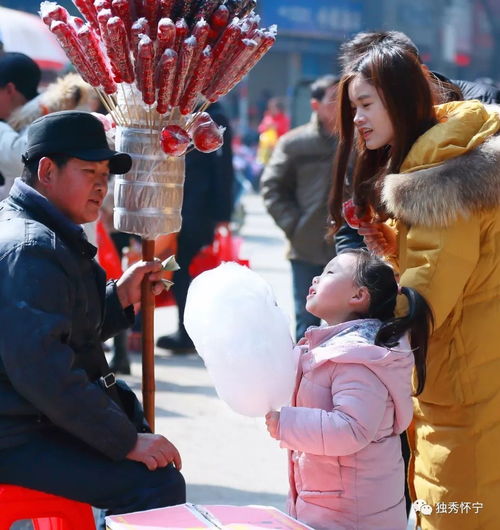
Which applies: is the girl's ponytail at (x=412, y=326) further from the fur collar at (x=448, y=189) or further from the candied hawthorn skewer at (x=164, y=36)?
the candied hawthorn skewer at (x=164, y=36)

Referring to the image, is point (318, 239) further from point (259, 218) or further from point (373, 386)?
point (259, 218)

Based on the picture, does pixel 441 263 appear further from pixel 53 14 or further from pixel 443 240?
pixel 53 14

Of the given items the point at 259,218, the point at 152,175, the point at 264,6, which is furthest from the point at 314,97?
the point at 264,6

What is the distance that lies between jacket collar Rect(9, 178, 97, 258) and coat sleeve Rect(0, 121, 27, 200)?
1.99 metres

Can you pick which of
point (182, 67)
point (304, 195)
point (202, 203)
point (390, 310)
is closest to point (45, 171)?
point (182, 67)

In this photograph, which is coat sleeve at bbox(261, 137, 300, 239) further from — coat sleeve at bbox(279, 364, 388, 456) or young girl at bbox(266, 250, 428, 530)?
coat sleeve at bbox(279, 364, 388, 456)

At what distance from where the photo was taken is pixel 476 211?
3.25 meters

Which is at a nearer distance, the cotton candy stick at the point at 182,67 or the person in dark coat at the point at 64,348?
the person in dark coat at the point at 64,348

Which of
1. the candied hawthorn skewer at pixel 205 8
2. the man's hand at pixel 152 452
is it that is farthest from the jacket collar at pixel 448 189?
the man's hand at pixel 152 452

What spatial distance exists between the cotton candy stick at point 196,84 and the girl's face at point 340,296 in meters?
0.72

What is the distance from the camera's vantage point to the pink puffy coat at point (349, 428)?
2.99m

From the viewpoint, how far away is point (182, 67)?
3367mm

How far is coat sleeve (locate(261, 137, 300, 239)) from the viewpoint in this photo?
7086 mm

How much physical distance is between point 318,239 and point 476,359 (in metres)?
3.61
